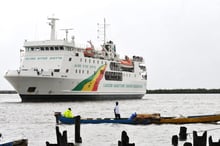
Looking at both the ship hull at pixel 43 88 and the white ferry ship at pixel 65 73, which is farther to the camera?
the white ferry ship at pixel 65 73

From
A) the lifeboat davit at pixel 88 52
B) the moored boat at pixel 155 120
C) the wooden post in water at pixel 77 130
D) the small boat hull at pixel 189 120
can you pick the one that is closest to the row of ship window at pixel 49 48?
the lifeboat davit at pixel 88 52

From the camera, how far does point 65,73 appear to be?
53.4 metres

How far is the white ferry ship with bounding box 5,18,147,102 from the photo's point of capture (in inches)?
2034

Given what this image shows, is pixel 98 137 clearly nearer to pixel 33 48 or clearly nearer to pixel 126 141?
pixel 126 141

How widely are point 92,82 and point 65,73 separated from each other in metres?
5.93

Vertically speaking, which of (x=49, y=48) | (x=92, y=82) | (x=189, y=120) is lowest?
(x=189, y=120)

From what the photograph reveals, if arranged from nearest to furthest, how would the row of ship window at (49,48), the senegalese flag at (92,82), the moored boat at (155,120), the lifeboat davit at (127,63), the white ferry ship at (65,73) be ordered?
the moored boat at (155,120) → the white ferry ship at (65,73) → the row of ship window at (49,48) → the senegalese flag at (92,82) → the lifeboat davit at (127,63)

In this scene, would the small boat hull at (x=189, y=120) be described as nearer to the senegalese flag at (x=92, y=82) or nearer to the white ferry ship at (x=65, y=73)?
the white ferry ship at (x=65, y=73)

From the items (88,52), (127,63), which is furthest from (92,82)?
(127,63)

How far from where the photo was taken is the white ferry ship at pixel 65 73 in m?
51.7

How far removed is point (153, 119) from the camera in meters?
25.2

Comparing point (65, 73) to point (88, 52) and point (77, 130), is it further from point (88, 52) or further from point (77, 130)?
point (77, 130)

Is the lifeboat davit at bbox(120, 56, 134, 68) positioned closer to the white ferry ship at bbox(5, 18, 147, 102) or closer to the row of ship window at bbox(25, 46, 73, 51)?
the white ferry ship at bbox(5, 18, 147, 102)

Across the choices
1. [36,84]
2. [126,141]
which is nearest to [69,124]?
[126,141]
